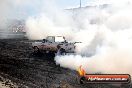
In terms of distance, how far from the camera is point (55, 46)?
1928cm

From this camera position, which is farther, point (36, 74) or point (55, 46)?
point (55, 46)

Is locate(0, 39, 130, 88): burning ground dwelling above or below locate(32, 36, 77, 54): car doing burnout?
below

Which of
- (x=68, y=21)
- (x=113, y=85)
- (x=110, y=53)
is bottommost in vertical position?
(x=113, y=85)

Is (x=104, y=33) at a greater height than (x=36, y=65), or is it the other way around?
(x=104, y=33)

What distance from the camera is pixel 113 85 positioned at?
1177cm

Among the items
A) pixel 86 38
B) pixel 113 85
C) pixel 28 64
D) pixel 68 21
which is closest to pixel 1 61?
pixel 28 64

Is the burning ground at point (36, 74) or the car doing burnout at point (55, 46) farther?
the car doing burnout at point (55, 46)

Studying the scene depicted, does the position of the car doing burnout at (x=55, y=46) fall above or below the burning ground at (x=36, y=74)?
above

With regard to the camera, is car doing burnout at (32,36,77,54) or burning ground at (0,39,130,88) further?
car doing burnout at (32,36,77,54)

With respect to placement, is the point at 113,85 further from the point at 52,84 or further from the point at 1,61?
the point at 1,61

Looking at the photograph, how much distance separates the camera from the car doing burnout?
1903 cm

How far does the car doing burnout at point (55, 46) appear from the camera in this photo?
19.0 meters

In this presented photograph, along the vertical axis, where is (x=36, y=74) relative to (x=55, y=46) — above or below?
below

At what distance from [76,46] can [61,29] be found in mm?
15136
